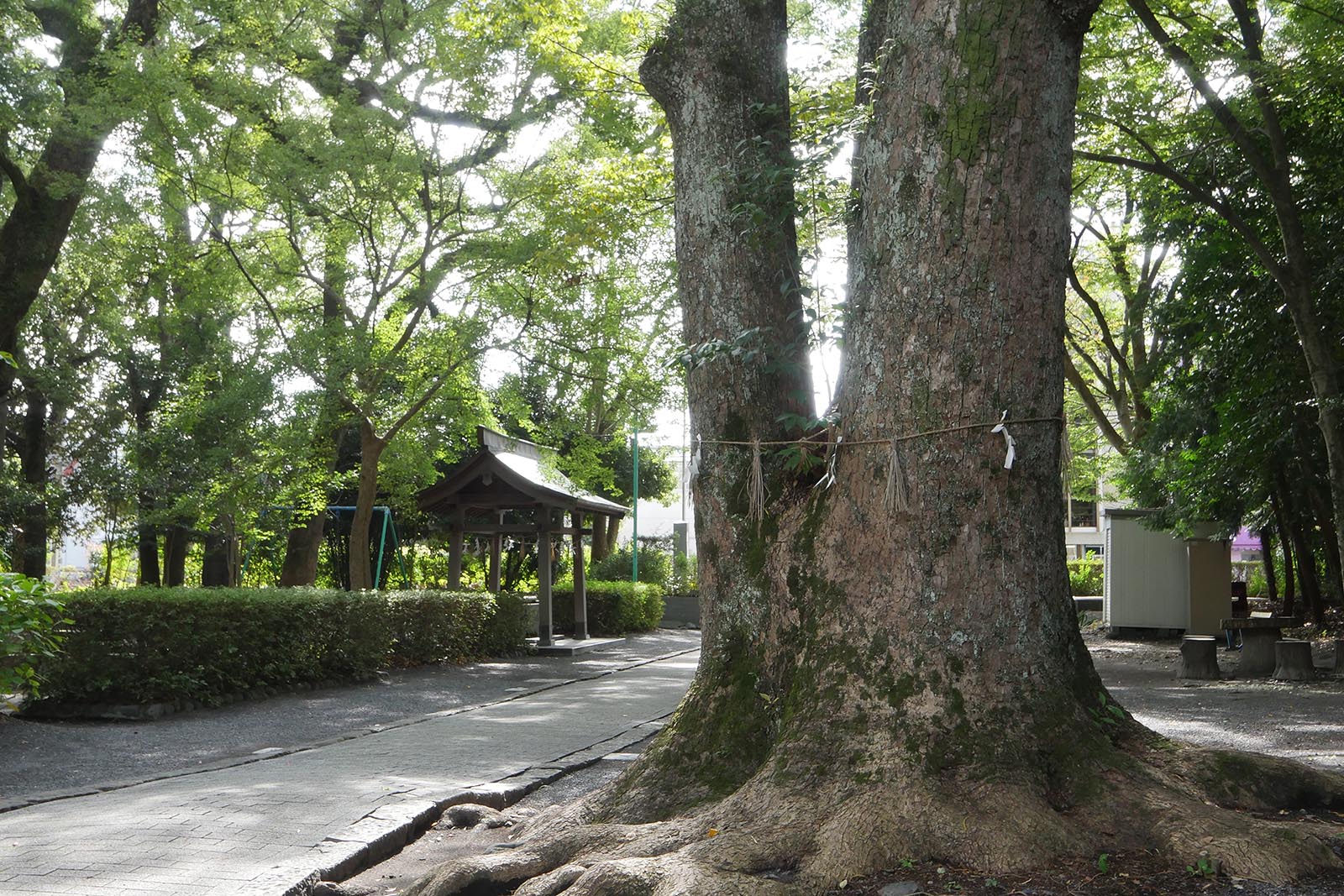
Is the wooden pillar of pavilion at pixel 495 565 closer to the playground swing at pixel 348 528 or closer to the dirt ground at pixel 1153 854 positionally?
the playground swing at pixel 348 528

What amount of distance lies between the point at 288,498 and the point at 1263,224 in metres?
17.7

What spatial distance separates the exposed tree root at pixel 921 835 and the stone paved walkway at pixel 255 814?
3.63 ft

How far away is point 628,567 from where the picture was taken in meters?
32.0

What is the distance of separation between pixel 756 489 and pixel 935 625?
4.16 ft

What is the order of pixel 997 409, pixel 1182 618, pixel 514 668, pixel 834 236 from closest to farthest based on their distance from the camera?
pixel 997 409
pixel 834 236
pixel 514 668
pixel 1182 618

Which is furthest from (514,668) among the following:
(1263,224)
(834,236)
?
(1263,224)

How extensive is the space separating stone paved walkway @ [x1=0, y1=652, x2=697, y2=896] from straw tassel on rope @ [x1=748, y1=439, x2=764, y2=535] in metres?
2.60

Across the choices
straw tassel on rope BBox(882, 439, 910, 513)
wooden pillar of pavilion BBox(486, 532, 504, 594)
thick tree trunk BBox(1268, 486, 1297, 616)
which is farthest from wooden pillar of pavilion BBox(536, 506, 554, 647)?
straw tassel on rope BBox(882, 439, 910, 513)

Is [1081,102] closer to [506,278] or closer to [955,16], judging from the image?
[506,278]

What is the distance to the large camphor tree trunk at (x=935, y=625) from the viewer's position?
4.22m

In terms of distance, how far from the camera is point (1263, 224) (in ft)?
54.1

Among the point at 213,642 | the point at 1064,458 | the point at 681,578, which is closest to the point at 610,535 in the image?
the point at 681,578

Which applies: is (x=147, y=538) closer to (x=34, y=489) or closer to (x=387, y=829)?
(x=34, y=489)

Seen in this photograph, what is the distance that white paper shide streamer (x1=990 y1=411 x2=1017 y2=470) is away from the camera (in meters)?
4.60
